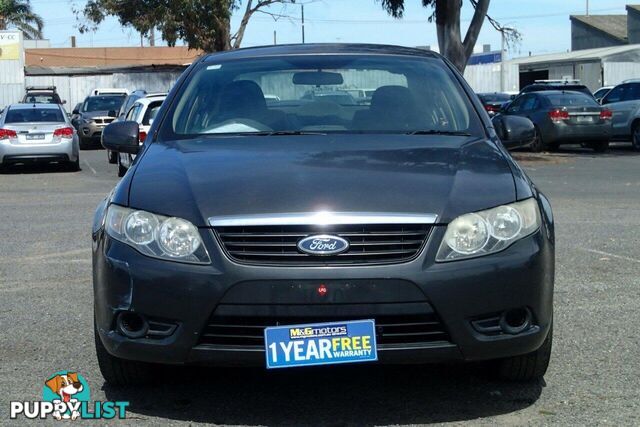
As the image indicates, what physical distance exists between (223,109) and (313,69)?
63 cm

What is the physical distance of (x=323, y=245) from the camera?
13.6 feet

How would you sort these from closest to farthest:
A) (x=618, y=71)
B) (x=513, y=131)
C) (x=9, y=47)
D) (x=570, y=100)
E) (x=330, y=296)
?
(x=330, y=296) < (x=513, y=131) < (x=570, y=100) < (x=618, y=71) < (x=9, y=47)

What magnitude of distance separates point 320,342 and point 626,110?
851 inches

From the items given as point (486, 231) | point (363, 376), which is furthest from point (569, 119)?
point (486, 231)

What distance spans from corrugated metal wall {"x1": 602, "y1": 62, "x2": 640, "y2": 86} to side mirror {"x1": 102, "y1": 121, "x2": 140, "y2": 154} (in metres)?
42.7

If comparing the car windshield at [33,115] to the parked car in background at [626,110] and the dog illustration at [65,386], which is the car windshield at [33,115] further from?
the dog illustration at [65,386]

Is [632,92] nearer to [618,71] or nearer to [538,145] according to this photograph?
[538,145]

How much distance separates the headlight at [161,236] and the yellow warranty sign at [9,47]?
49.0 meters

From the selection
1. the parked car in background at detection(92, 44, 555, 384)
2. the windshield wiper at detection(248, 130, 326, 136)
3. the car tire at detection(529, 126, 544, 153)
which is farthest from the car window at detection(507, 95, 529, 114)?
the parked car in background at detection(92, 44, 555, 384)

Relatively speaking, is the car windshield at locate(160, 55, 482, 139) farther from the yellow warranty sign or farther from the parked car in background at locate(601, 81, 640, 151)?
the yellow warranty sign

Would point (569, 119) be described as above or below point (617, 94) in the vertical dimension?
below

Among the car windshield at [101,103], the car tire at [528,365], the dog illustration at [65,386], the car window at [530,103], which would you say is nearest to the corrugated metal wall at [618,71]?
the car window at [530,103]

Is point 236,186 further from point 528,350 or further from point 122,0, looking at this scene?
point 122,0

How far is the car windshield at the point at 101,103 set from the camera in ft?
98.4
